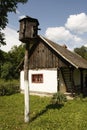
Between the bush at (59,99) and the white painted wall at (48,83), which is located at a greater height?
the white painted wall at (48,83)

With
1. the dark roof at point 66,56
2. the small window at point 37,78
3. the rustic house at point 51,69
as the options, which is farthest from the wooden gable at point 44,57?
the small window at point 37,78

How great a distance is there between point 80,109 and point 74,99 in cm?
469

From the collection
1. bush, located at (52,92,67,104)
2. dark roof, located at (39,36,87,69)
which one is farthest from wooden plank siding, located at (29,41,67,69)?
bush, located at (52,92,67,104)

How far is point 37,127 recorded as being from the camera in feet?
42.0

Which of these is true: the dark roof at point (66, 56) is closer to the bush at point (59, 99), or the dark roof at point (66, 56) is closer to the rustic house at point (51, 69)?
the rustic house at point (51, 69)

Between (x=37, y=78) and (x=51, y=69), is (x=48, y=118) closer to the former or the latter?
(x=51, y=69)

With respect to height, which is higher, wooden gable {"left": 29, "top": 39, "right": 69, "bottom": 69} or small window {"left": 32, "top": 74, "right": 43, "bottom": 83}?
wooden gable {"left": 29, "top": 39, "right": 69, "bottom": 69}

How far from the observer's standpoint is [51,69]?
24.5 meters

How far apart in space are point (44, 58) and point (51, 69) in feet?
5.00

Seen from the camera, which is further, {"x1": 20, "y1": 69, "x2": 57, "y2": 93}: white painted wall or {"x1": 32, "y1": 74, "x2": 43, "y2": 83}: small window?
{"x1": 32, "y1": 74, "x2": 43, "y2": 83}: small window

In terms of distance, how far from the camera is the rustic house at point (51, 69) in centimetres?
2352

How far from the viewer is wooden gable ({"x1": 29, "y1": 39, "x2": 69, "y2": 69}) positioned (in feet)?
78.5

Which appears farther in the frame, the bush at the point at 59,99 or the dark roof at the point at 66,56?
the dark roof at the point at 66,56

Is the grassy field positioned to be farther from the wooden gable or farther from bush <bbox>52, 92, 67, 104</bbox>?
the wooden gable
